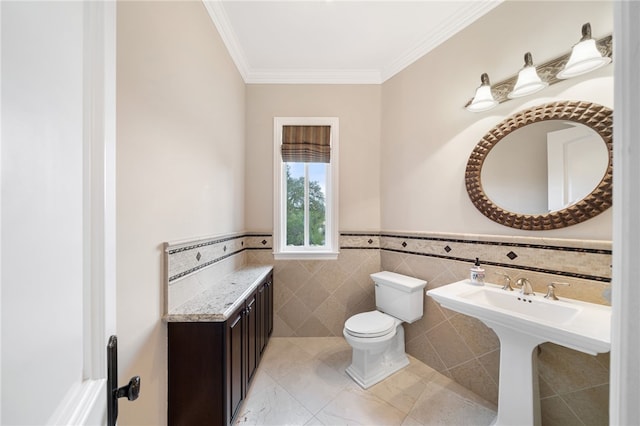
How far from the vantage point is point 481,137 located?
1.81m

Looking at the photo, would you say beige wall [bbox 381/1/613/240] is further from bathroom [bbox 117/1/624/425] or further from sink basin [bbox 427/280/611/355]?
sink basin [bbox 427/280/611/355]

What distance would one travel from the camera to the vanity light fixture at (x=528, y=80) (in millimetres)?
1471

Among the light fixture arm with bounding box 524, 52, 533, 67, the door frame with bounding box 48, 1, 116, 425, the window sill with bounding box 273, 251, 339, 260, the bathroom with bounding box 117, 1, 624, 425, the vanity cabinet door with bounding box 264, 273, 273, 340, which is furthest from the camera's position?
the window sill with bounding box 273, 251, 339, 260

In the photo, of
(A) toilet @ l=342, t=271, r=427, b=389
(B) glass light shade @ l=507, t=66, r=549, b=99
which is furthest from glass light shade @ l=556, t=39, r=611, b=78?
(A) toilet @ l=342, t=271, r=427, b=389

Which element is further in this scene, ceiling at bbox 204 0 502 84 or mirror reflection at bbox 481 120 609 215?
ceiling at bbox 204 0 502 84

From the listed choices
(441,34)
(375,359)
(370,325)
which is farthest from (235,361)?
(441,34)

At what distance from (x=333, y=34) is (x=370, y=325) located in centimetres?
251

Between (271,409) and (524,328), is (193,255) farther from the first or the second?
(524,328)

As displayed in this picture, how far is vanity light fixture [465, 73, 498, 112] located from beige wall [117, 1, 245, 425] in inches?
78.9

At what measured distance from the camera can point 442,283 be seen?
79.4 inches

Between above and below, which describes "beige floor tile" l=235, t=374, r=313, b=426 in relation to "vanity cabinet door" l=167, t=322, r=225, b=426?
A: below

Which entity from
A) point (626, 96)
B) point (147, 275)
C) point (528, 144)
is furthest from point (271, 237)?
point (626, 96)

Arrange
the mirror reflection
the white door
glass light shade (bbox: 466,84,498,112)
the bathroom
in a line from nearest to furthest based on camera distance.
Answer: the white door, the bathroom, the mirror reflection, glass light shade (bbox: 466,84,498,112)

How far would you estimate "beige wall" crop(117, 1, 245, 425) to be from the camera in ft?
3.40
